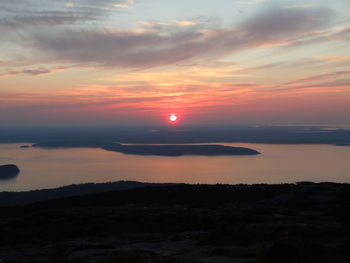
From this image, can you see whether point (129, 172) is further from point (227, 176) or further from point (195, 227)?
point (195, 227)

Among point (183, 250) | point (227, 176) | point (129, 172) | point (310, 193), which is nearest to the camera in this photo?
point (183, 250)

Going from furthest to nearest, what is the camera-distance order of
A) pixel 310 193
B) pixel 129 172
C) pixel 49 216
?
pixel 129 172 → pixel 310 193 → pixel 49 216

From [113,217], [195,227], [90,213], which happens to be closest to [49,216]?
[90,213]

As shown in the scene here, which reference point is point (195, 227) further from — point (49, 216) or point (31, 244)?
point (49, 216)

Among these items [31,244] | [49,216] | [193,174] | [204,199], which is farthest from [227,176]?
[31,244]

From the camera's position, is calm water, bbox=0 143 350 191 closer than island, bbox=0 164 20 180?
Yes

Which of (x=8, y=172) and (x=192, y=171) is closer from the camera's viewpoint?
(x=8, y=172)

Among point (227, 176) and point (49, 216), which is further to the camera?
point (227, 176)

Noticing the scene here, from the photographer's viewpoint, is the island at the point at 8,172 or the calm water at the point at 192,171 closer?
the calm water at the point at 192,171

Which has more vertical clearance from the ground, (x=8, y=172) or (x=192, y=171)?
(x=8, y=172)
